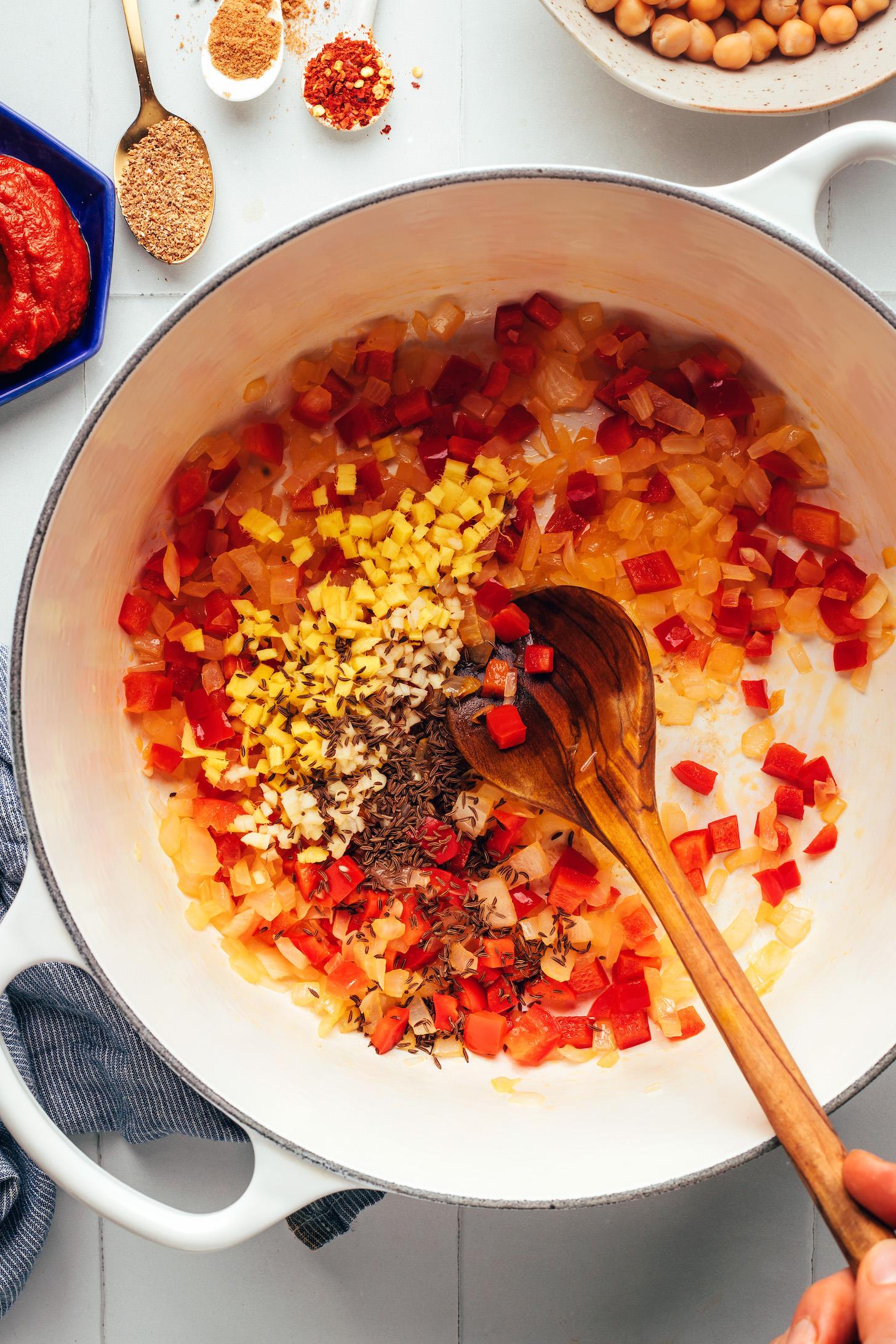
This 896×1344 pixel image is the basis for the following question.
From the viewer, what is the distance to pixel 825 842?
1264mm

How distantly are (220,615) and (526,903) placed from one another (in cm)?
55

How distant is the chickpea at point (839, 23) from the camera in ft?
3.88

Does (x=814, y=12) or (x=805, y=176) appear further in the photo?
(x=814, y=12)

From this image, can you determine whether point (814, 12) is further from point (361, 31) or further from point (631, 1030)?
point (631, 1030)

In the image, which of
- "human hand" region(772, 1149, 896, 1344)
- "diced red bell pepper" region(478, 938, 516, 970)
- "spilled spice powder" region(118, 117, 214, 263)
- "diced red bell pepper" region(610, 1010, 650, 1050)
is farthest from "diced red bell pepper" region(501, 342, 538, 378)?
"human hand" region(772, 1149, 896, 1344)

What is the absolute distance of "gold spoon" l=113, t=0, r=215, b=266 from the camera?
124 centimetres

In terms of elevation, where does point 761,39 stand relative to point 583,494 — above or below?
above

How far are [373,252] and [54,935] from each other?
2.74 ft

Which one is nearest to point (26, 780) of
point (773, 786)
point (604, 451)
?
point (604, 451)

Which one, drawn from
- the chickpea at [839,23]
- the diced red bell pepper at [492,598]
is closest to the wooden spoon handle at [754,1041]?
the diced red bell pepper at [492,598]

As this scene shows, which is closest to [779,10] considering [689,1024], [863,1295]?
[689,1024]

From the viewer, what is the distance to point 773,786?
130cm

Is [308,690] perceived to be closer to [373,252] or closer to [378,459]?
[378,459]

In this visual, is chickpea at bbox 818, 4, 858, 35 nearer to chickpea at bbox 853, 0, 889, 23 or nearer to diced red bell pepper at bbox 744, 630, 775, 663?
chickpea at bbox 853, 0, 889, 23
